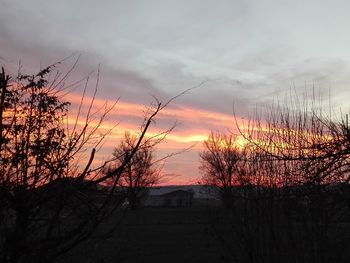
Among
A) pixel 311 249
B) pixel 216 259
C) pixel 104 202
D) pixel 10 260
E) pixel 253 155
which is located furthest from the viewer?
pixel 216 259

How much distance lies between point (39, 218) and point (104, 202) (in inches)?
18.3

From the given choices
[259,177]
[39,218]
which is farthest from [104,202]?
[259,177]

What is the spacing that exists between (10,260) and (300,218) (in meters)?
7.80

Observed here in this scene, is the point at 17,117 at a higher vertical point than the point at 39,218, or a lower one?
higher

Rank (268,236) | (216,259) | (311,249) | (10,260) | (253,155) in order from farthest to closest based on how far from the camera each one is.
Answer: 1. (216,259)
2. (253,155)
3. (268,236)
4. (311,249)
5. (10,260)

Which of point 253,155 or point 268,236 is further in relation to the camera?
point 253,155

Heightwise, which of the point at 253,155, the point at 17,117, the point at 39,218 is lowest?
the point at 39,218

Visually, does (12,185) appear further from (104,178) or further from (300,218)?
(300,218)

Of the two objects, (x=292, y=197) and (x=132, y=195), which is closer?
(x=132, y=195)

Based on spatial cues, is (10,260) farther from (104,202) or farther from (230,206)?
(230,206)

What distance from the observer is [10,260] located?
11.2ft

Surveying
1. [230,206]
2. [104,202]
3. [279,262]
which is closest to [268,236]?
[279,262]

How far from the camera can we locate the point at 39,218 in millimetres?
3551

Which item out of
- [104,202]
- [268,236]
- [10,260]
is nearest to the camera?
[10,260]
